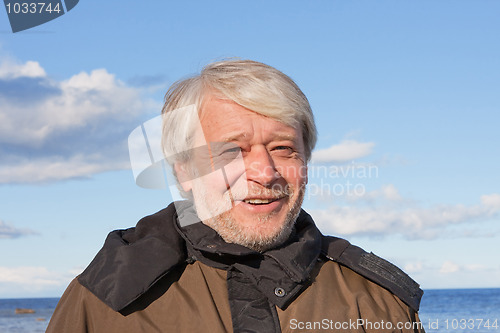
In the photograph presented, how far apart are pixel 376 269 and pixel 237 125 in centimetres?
99

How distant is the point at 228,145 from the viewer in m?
2.81

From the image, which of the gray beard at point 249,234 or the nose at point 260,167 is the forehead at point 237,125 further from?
the gray beard at point 249,234

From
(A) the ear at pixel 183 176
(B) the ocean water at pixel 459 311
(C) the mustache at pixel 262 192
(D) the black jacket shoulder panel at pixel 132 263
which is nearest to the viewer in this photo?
(D) the black jacket shoulder panel at pixel 132 263

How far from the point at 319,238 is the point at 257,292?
479mm

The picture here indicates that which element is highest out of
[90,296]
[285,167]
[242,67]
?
[242,67]

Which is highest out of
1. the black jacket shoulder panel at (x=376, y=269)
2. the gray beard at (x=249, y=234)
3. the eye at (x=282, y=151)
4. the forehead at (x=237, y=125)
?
the forehead at (x=237, y=125)

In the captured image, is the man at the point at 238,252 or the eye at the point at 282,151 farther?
the eye at the point at 282,151

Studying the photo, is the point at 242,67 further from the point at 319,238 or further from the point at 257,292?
the point at 257,292

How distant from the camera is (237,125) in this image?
279 centimetres

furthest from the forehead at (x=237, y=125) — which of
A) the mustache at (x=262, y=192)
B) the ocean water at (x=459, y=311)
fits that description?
the ocean water at (x=459, y=311)

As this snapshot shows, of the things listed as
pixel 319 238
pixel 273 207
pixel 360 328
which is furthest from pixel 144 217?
pixel 360 328

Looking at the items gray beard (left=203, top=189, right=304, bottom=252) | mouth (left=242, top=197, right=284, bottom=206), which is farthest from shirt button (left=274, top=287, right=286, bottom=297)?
mouth (left=242, top=197, right=284, bottom=206)

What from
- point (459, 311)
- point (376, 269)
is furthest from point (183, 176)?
point (459, 311)

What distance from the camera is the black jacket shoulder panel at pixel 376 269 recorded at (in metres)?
2.82
